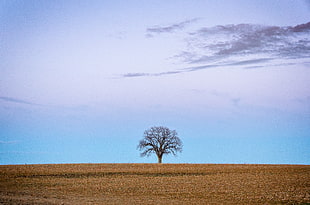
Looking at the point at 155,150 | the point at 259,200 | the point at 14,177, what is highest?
the point at 155,150

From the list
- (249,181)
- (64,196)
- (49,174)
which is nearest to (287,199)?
(249,181)

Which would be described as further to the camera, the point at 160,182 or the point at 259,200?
the point at 160,182

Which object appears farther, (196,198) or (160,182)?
(160,182)

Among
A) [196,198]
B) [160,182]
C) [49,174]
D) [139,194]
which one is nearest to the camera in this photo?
[196,198]

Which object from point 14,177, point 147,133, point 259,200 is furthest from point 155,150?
point 259,200

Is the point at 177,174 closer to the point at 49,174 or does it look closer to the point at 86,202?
the point at 49,174

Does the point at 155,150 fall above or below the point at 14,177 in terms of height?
above

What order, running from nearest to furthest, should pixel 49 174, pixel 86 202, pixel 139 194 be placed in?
1. pixel 86 202
2. pixel 139 194
3. pixel 49 174

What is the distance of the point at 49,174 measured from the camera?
43812mm

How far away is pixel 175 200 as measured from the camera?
25.8m

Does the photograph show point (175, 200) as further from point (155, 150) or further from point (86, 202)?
point (155, 150)

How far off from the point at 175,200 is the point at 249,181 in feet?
45.2

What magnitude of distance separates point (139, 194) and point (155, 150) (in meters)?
35.4

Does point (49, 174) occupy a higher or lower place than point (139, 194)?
higher
